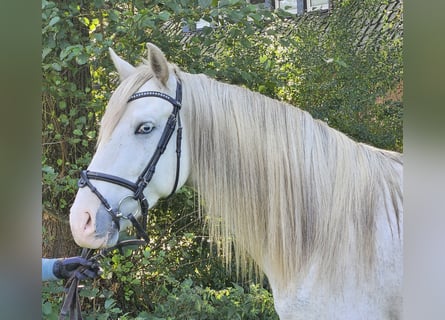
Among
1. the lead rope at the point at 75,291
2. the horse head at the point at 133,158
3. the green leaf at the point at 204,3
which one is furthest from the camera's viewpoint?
the green leaf at the point at 204,3

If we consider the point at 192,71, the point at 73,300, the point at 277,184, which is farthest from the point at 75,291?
the point at 192,71

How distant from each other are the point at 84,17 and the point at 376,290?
6.24ft

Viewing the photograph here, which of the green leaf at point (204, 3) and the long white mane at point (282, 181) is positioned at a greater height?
the green leaf at point (204, 3)

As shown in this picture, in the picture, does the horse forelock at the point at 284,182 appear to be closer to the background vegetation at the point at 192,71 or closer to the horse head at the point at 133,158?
the horse head at the point at 133,158

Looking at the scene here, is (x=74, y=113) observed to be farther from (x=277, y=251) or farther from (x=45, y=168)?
(x=277, y=251)

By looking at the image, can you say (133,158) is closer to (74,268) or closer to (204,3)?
(74,268)

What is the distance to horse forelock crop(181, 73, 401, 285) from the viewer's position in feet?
4.65

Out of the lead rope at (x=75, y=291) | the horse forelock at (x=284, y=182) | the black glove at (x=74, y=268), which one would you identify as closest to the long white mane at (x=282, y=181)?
the horse forelock at (x=284, y=182)

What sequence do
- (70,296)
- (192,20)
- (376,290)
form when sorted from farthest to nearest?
(192,20) < (70,296) < (376,290)

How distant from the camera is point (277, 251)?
1.45 m

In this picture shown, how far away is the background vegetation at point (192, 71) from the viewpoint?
2256 millimetres

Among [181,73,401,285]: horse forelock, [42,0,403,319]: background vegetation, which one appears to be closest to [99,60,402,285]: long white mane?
[181,73,401,285]: horse forelock

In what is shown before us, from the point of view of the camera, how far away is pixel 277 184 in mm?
1429
